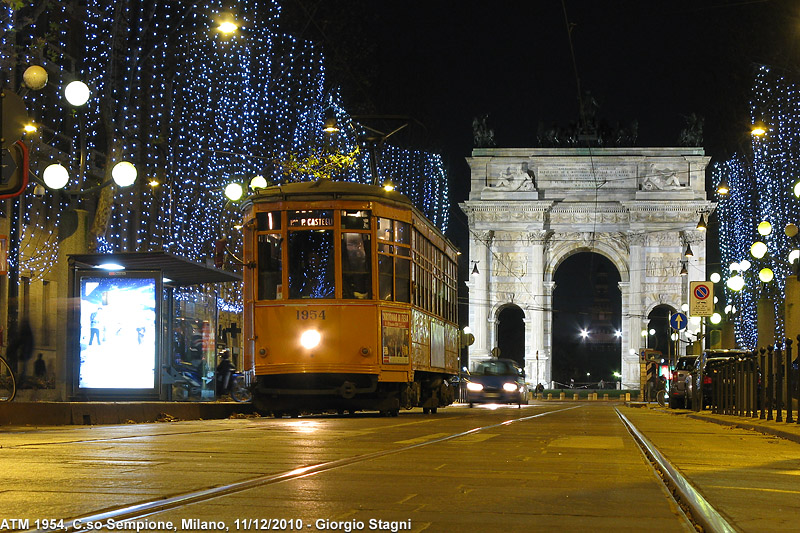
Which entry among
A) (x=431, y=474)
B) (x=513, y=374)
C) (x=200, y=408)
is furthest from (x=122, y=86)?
(x=431, y=474)

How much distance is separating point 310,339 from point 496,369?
55.0 feet

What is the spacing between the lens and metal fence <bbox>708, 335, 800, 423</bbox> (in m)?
16.1

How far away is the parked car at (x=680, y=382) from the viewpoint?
1182 inches

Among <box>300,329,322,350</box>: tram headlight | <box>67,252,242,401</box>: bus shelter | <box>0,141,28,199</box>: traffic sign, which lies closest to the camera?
<box>0,141,28,199</box>: traffic sign

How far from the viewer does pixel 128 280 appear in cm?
1792

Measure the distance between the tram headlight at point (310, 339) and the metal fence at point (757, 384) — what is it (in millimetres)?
6352

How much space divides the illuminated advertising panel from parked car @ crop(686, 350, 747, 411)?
43.5 ft

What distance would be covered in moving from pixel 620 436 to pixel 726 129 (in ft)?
93.6

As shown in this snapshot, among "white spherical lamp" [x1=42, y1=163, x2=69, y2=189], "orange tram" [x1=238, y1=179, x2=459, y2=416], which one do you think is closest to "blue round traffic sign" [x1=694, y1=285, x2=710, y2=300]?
"orange tram" [x1=238, y1=179, x2=459, y2=416]

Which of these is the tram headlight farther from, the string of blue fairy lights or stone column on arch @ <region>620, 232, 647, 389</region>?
stone column on arch @ <region>620, 232, 647, 389</region>

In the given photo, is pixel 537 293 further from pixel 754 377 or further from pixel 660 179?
pixel 754 377

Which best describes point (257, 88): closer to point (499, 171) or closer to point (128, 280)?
point (128, 280)

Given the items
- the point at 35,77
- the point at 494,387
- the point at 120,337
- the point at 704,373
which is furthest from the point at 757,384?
the point at 494,387

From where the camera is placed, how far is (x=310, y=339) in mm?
16031
